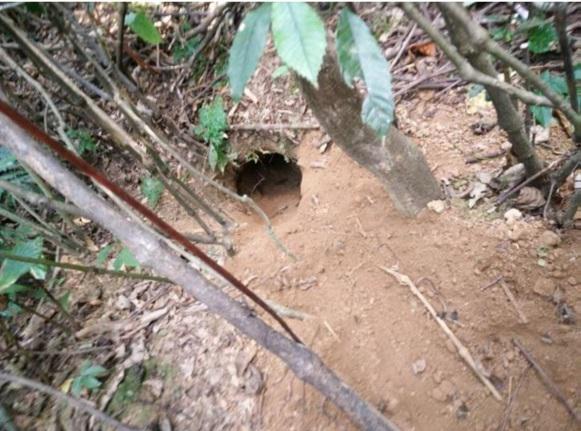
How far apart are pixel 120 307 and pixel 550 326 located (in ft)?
6.93

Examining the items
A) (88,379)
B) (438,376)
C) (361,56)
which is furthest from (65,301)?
(361,56)

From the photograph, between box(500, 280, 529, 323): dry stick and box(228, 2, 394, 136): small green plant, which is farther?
box(500, 280, 529, 323): dry stick

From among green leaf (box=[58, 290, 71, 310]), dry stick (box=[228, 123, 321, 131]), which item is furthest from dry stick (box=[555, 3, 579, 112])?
green leaf (box=[58, 290, 71, 310])

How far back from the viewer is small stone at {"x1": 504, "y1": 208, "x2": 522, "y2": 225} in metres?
2.16

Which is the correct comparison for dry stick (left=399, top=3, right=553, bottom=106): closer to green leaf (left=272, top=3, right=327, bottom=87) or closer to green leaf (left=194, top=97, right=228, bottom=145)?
green leaf (left=272, top=3, right=327, bottom=87)

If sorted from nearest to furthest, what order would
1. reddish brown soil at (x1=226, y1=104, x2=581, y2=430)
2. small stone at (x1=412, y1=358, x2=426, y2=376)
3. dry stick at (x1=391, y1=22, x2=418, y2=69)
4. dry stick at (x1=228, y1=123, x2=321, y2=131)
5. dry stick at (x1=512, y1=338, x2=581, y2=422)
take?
1. dry stick at (x1=512, y1=338, x2=581, y2=422)
2. reddish brown soil at (x1=226, y1=104, x2=581, y2=430)
3. small stone at (x1=412, y1=358, x2=426, y2=376)
4. dry stick at (x1=391, y1=22, x2=418, y2=69)
5. dry stick at (x1=228, y1=123, x2=321, y2=131)

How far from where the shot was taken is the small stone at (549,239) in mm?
2020

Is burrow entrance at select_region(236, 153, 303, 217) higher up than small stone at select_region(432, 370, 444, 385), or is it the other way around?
small stone at select_region(432, 370, 444, 385)

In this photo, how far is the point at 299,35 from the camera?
2.97 ft

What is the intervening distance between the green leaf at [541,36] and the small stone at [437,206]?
0.86m

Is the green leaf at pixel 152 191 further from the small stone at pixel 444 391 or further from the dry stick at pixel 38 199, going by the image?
the small stone at pixel 444 391

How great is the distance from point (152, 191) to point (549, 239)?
2388 mm

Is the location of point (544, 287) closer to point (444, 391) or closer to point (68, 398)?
point (444, 391)

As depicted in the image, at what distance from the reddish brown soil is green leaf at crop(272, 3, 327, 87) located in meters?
1.39
